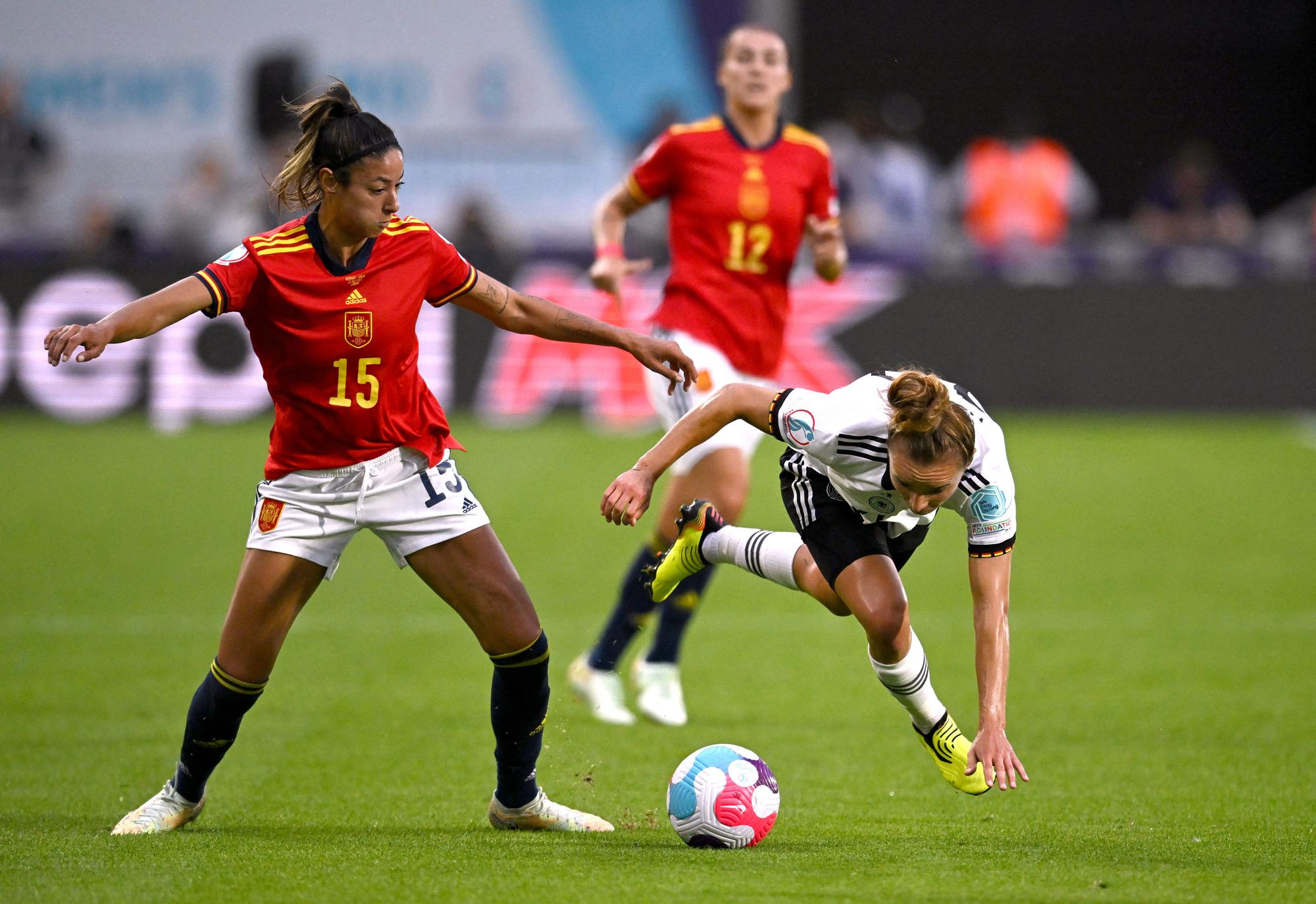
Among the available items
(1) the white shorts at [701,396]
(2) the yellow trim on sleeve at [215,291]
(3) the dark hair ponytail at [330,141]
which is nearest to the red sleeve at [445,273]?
(3) the dark hair ponytail at [330,141]

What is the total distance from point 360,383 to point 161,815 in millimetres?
1394

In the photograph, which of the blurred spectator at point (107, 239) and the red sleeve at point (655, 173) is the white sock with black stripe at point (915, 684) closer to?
the red sleeve at point (655, 173)

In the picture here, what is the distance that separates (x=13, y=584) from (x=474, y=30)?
1409cm

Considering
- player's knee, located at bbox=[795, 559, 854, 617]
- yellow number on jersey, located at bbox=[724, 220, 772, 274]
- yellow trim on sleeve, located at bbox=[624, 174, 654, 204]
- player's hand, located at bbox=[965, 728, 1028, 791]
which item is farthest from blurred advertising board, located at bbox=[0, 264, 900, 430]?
player's hand, located at bbox=[965, 728, 1028, 791]

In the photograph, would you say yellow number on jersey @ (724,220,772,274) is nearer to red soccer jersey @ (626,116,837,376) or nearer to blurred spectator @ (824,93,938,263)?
red soccer jersey @ (626,116,837,376)

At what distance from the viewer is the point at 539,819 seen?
16.2 ft

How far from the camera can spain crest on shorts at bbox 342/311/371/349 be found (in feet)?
14.7

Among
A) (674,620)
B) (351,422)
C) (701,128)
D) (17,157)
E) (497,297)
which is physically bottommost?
(17,157)

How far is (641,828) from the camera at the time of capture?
16.3 ft

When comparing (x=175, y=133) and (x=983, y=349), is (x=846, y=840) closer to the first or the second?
(x=983, y=349)

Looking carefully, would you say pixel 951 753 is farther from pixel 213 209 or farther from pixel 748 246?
pixel 213 209

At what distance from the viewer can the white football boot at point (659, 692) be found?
6.44 m

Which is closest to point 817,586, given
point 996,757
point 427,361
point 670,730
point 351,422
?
point 996,757

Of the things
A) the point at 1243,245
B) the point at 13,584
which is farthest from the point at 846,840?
the point at 1243,245
